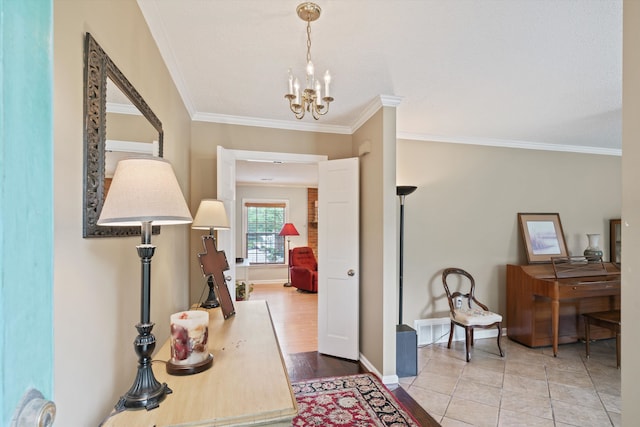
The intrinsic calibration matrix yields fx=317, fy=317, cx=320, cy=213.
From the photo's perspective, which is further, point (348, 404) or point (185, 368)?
point (348, 404)

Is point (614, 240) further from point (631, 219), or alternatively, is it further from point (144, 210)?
point (144, 210)

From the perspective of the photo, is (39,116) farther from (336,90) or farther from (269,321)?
(336,90)

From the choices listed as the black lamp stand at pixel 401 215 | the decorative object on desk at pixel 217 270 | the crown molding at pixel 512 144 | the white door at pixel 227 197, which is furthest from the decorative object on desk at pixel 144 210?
the crown molding at pixel 512 144

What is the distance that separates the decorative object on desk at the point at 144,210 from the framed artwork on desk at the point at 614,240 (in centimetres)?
574

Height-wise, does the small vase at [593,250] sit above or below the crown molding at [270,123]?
below

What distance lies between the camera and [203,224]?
232cm

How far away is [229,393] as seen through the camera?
Answer: 1.08 metres

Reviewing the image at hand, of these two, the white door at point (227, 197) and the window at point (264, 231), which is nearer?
the white door at point (227, 197)

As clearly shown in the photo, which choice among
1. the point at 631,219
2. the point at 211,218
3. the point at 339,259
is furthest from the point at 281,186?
the point at 631,219

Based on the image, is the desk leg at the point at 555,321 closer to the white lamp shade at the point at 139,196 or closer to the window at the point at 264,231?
the white lamp shade at the point at 139,196

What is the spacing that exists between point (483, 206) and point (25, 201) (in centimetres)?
444

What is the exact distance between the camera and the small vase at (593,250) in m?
4.04

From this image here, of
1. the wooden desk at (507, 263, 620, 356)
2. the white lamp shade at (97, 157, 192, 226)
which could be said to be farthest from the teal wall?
the wooden desk at (507, 263, 620, 356)

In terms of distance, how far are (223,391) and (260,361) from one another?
0.25 metres
